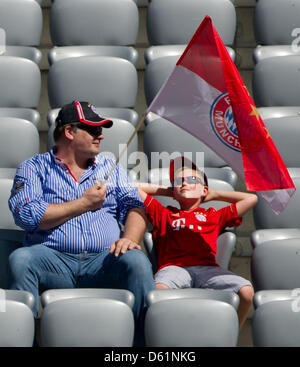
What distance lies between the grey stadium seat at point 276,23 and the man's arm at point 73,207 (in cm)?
171

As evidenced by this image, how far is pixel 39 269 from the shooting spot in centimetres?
313

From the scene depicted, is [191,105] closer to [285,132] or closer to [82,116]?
[82,116]

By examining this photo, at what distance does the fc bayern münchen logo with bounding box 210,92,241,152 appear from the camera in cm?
323

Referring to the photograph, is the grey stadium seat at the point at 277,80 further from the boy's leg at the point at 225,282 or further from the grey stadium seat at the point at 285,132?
the boy's leg at the point at 225,282

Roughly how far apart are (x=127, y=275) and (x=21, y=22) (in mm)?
1904

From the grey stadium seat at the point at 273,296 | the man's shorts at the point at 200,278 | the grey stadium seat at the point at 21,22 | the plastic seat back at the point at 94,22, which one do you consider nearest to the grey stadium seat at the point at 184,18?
the plastic seat back at the point at 94,22

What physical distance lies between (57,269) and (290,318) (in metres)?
0.81

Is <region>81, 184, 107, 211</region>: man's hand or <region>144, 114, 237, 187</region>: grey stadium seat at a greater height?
<region>81, 184, 107, 211</region>: man's hand

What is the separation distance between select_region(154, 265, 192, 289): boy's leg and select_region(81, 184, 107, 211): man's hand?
0.34m

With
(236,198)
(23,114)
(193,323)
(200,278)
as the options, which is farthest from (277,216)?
(23,114)

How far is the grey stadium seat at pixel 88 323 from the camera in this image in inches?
110

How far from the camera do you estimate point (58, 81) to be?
4.16 meters

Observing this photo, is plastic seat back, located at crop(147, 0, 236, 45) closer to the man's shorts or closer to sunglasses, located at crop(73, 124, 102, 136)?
sunglasses, located at crop(73, 124, 102, 136)

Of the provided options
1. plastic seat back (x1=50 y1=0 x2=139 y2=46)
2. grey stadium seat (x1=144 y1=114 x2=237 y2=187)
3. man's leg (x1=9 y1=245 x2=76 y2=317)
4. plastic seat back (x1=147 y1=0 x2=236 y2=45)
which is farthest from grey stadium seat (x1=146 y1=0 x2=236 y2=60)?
man's leg (x1=9 y1=245 x2=76 y2=317)
